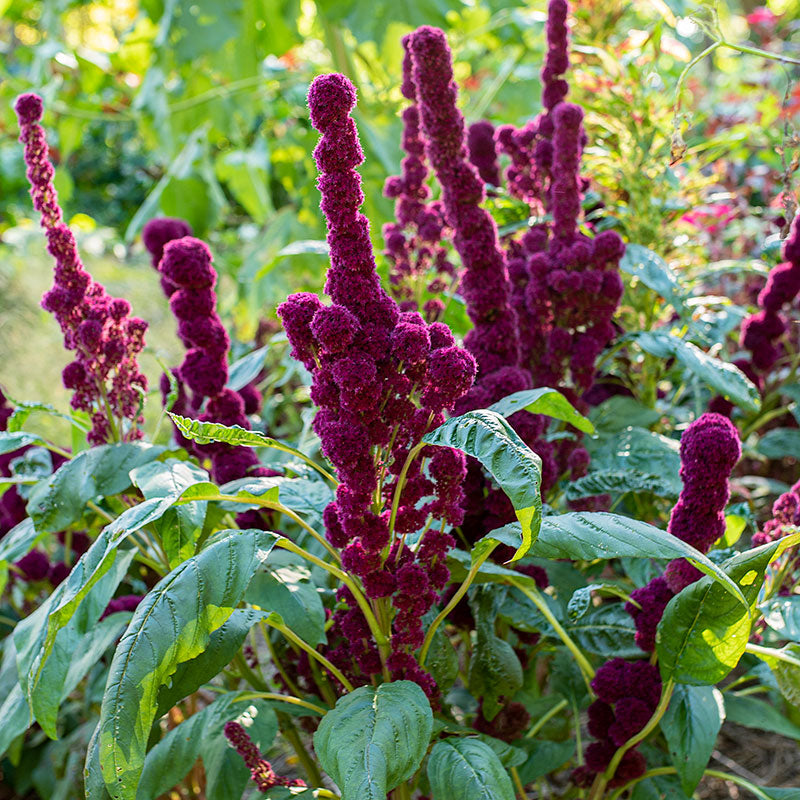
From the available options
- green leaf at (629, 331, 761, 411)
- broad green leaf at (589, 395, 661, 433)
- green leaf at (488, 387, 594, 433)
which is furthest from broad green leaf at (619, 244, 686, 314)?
green leaf at (488, 387, 594, 433)

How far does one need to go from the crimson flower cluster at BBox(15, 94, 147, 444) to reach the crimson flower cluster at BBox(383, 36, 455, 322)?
1.28 feet

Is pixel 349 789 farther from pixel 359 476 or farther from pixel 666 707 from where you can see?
pixel 666 707

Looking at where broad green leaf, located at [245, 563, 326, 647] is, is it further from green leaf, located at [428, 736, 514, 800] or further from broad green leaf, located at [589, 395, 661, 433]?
broad green leaf, located at [589, 395, 661, 433]

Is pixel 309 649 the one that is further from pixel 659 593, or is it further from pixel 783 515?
pixel 783 515

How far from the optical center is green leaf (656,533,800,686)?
0.72m

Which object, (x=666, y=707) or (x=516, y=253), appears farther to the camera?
(x=516, y=253)

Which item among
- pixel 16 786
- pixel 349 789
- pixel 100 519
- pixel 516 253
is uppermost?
pixel 516 253

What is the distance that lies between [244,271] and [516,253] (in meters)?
1.34

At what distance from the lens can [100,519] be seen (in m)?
1.19

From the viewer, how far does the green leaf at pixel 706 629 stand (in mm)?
725

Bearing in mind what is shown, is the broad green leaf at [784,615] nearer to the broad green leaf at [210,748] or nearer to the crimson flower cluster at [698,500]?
the crimson flower cluster at [698,500]

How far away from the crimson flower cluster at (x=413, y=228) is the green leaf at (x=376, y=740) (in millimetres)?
586

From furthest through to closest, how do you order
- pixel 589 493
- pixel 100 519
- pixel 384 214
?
pixel 384 214 → pixel 100 519 → pixel 589 493

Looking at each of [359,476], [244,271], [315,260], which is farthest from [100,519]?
[244,271]
